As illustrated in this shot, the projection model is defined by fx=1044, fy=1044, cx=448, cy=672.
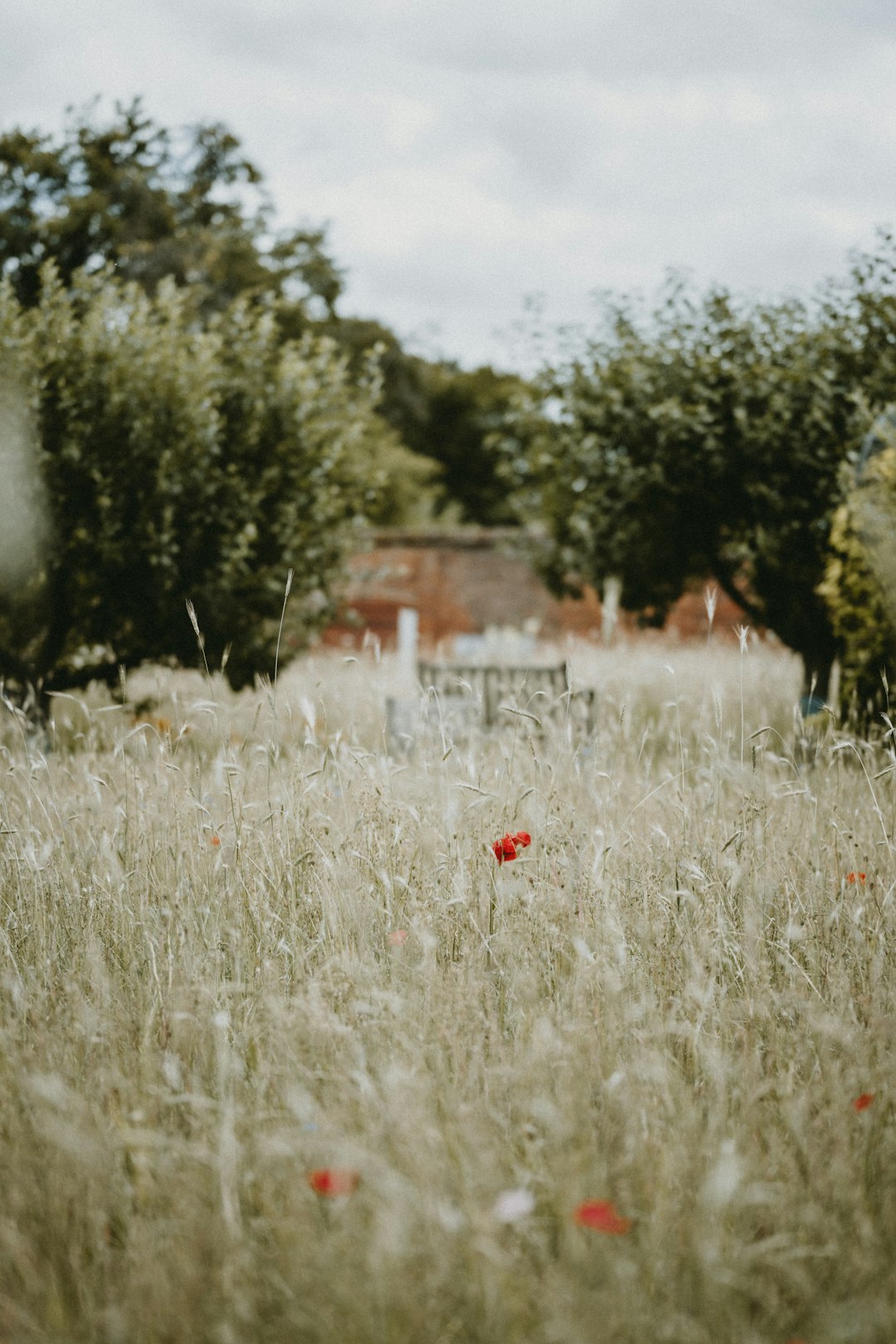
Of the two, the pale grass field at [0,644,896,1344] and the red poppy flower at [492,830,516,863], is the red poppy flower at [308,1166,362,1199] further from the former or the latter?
the red poppy flower at [492,830,516,863]

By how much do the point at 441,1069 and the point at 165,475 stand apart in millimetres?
5149

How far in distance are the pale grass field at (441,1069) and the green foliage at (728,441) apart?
15.1 feet

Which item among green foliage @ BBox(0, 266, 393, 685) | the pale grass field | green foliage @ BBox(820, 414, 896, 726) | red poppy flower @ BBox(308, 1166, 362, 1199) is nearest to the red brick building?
green foliage @ BBox(0, 266, 393, 685)

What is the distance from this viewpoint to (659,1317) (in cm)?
135

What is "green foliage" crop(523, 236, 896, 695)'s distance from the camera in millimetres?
7344

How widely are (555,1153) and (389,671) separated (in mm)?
9525

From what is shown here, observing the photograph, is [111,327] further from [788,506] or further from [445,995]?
[445,995]

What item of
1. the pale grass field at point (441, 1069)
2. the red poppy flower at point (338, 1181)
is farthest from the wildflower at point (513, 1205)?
the red poppy flower at point (338, 1181)

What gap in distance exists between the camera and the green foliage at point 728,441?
734 centimetres

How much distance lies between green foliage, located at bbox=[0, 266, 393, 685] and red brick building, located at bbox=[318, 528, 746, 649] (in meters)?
Result: 9.23

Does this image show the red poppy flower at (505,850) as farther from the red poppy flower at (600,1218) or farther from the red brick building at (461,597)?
the red brick building at (461,597)

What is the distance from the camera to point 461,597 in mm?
17078

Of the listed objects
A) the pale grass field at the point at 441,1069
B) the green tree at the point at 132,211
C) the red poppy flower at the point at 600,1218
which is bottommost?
the pale grass field at the point at 441,1069

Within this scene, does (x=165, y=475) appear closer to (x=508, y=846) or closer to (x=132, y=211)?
(x=508, y=846)
